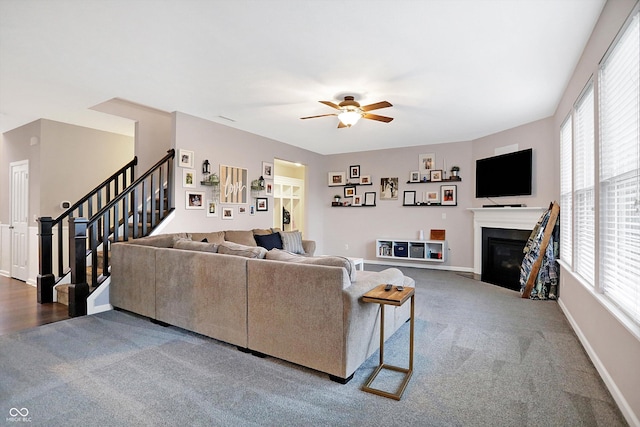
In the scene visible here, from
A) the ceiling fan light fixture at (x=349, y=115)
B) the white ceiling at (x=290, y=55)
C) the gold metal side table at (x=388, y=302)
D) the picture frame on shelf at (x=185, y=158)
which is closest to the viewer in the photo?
the gold metal side table at (x=388, y=302)

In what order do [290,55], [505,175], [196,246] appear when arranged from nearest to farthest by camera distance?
1. [290,55]
2. [196,246]
3. [505,175]

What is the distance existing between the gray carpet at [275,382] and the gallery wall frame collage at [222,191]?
2.14m

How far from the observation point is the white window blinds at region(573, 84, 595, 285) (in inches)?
115

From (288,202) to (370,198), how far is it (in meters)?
2.02

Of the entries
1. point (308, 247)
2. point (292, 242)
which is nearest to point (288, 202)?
point (308, 247)

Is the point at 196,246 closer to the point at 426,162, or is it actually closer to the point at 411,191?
the point at 411,191

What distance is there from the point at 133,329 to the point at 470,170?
239 inches

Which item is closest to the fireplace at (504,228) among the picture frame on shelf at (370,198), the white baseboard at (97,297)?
the picture frame on shelf at (370,198)

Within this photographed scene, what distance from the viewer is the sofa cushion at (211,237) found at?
4541 millimetres

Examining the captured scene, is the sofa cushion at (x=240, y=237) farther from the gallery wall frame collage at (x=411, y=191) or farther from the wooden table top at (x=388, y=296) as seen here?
the wooden table top at (x=388, y=296)

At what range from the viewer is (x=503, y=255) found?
5.45m

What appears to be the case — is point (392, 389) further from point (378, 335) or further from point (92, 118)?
point (92, 118)

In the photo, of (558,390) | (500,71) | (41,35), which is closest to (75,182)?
(41,35)

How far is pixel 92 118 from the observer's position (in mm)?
5047
